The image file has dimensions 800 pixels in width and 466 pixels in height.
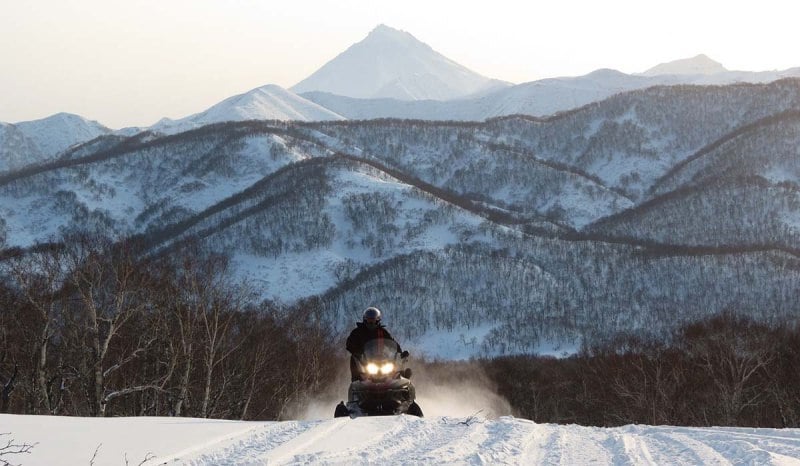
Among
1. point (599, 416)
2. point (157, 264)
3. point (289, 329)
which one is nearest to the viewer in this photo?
point (157, 264)

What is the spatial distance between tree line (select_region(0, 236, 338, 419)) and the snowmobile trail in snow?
61.2 feet

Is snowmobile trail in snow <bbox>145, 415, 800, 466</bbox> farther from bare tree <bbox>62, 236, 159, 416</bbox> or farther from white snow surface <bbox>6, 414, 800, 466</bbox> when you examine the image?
bare tree <bbox>62, 236, 159, 416</bbox>

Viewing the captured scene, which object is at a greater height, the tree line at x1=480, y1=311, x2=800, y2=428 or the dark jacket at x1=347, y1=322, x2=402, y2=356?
the dark jacket at x1=347, y1=322, x2=402, y2=356

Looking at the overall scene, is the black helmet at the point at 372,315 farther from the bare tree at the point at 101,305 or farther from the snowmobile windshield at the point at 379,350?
the bare tree at the point at 101,305

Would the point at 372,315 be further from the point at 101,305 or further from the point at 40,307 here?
the point at 101,305

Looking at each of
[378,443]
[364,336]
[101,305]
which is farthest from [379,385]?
[101,305]

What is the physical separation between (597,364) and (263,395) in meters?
55.5

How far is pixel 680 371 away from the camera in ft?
195

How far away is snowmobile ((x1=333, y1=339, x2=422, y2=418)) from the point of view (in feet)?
53.0

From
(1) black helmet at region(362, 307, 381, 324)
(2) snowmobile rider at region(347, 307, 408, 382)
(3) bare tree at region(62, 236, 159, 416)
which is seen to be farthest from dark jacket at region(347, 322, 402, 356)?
(3) bare tree at region(62, 236, 159, 416)

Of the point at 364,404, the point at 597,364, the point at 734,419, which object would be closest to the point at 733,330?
the point at 734,419

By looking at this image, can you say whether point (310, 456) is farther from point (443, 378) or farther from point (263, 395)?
point (443, 378)

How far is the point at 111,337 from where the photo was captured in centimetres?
3656

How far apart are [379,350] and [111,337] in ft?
80.7
